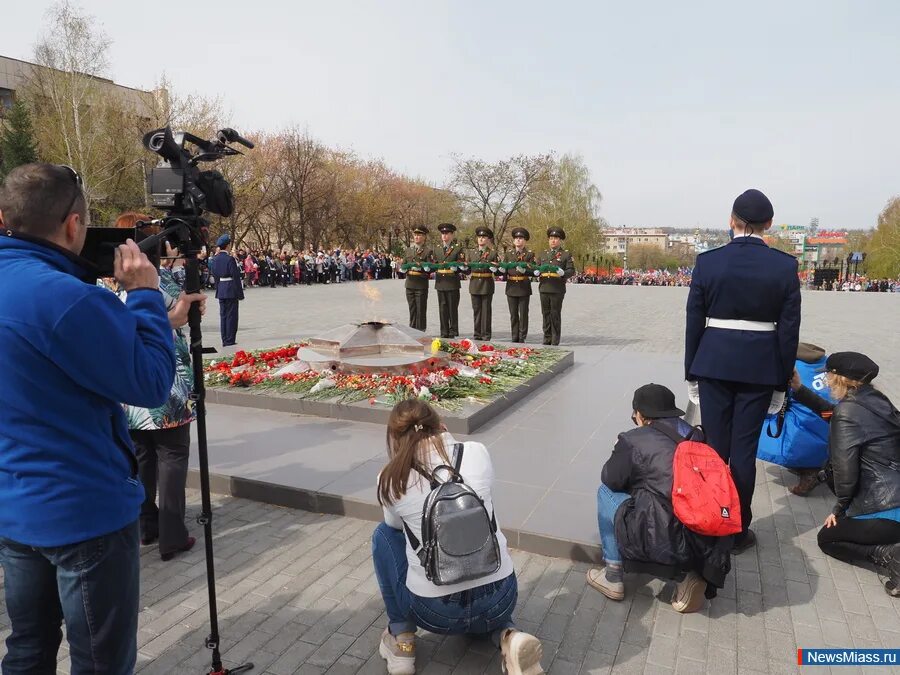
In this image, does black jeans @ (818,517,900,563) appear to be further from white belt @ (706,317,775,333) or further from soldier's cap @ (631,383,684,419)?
soldier's cap @ (631,383,684,419)

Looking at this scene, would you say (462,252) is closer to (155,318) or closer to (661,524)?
(661,524)

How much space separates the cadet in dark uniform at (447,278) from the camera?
11.8 meters

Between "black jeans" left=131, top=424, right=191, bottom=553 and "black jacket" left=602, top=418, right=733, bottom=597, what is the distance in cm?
264

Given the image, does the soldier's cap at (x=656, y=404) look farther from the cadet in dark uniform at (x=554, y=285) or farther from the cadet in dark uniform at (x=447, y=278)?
the cadet in dark uniform at (x=447, y=278)

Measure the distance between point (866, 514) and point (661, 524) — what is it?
1.46 metres

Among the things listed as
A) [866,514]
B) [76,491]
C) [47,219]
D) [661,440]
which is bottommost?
[866,514]

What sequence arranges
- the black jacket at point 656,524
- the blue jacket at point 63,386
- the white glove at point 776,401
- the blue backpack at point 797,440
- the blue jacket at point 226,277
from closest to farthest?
1. the blue jacket at point 63,386
2. the black jacket at point 656,524
3. the white glove at point 776,401
4. the blue backpack at point 797,440
5. the blue jacket at point 226,277

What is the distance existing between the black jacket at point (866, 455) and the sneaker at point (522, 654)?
2.20 meters

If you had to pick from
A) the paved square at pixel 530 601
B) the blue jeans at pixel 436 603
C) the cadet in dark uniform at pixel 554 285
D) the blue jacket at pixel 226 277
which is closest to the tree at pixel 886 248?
the cadet in dark uniform at pixel 554 285

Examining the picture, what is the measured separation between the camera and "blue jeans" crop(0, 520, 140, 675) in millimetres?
1819

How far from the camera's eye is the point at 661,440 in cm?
316

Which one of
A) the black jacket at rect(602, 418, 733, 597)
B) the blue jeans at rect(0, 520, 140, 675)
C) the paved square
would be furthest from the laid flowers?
the blue jeans at rect(0, 520, 140, 675)

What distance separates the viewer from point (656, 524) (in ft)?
10.1

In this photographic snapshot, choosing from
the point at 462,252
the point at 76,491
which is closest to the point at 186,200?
the point at 76,491
